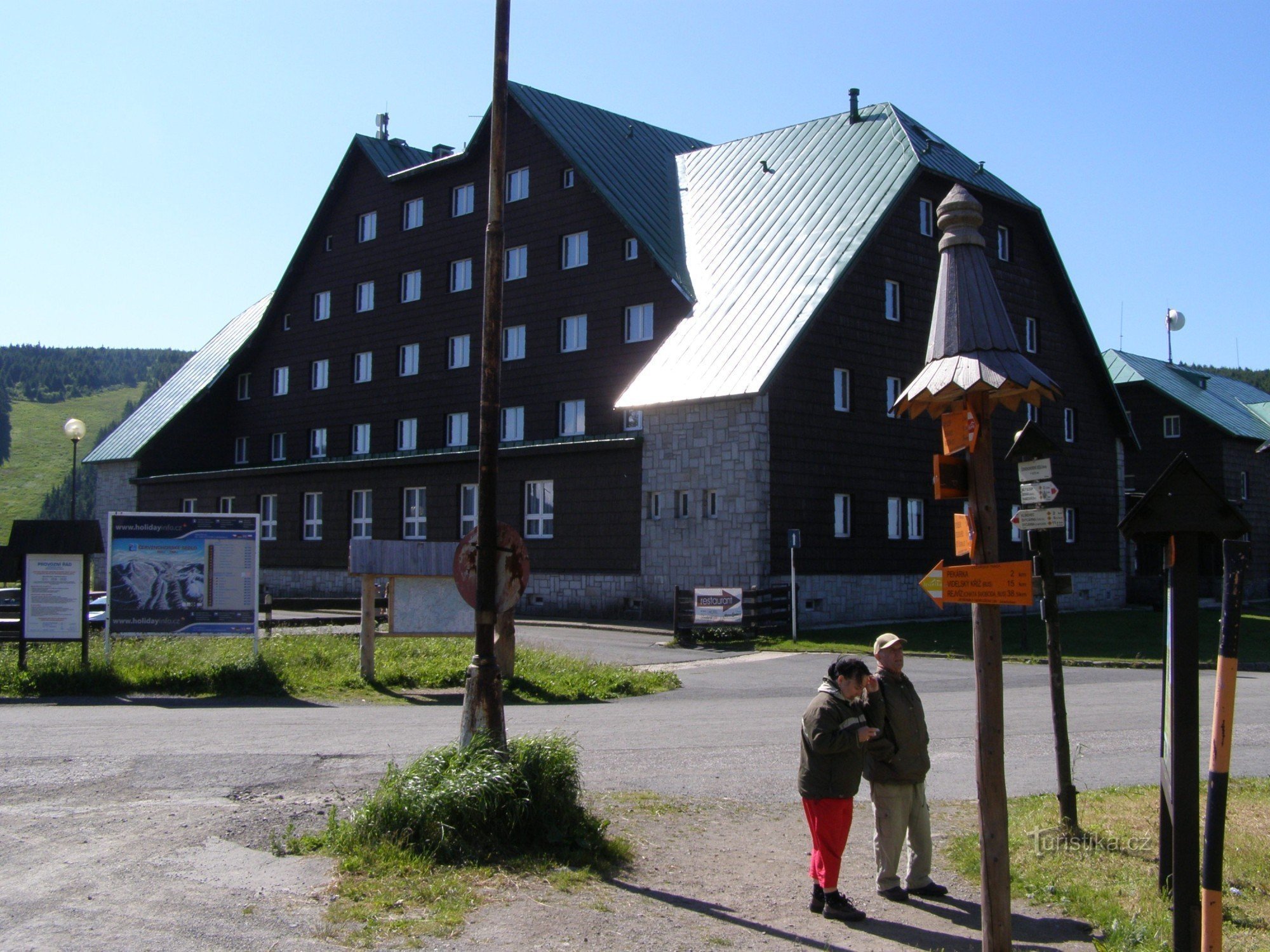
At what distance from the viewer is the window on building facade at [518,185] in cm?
3778

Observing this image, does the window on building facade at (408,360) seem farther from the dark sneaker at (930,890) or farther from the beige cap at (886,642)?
the dark sneaker at (930,890)

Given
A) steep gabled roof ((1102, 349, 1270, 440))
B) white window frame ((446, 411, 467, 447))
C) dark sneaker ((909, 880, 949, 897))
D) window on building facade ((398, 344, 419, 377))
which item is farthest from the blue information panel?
steep gabled roof ((1102, 349, 1270, 440))

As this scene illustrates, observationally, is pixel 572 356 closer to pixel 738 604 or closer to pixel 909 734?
pixel 738 604

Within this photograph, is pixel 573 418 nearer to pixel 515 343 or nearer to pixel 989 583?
pixel 515 343

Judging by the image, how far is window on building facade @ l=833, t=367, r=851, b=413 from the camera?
30312mm

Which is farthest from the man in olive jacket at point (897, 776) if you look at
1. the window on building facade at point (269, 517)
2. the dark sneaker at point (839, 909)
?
the window on building facade at point (269, 517)

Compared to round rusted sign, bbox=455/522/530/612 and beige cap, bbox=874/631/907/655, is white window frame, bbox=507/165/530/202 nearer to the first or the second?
round rusted sign, bbox=455/522/530/612

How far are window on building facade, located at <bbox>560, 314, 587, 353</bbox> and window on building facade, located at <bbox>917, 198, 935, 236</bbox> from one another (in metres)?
10.1

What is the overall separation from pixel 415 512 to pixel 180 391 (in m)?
19.0

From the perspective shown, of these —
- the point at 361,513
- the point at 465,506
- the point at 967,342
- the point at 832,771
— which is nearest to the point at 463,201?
the point at 465,506

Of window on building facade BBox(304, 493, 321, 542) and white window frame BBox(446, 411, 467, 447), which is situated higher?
white window frame BBox(446, 411, 467, 447)

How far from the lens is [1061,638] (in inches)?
1053

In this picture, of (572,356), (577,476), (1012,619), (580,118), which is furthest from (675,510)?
(580,118)

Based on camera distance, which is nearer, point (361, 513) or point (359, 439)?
point (361, 513)
